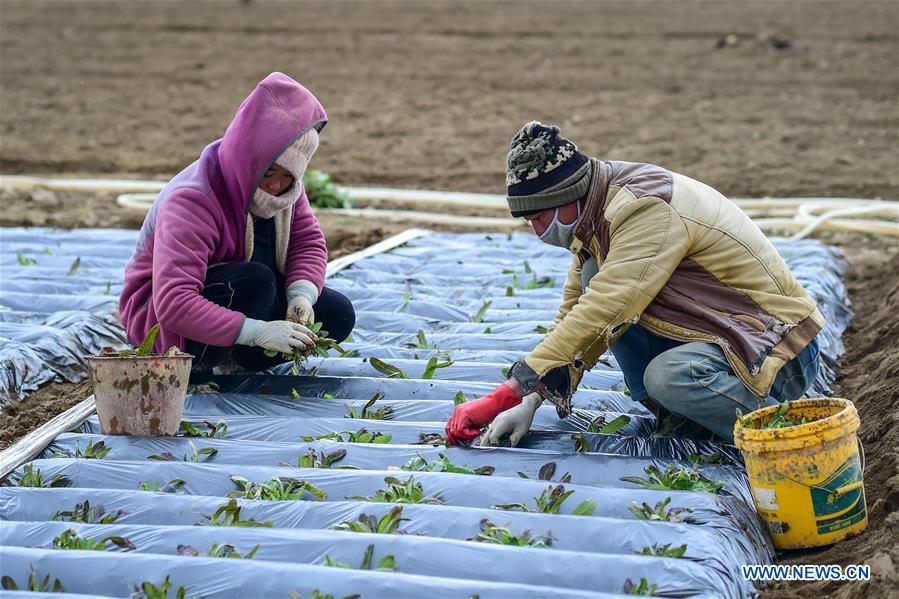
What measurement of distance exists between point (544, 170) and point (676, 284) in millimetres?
539

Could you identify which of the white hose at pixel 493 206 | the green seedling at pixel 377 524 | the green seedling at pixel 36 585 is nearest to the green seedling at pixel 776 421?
the green seedling at pixel 377 524

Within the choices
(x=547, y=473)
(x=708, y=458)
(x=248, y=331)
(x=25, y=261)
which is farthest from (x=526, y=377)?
(x=25, y=261)

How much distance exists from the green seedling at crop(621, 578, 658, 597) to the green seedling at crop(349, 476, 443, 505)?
0.64m

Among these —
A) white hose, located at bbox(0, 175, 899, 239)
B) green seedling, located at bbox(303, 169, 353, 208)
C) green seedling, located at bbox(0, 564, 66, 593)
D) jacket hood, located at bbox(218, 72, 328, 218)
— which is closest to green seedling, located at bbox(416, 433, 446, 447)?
jacket hood, located at bbox(218, 72, 328, 218)

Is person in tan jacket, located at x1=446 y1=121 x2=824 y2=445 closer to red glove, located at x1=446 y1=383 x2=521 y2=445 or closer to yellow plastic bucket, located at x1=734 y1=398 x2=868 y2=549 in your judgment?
red glove, located at x1=446 y1=383 x2=521 y2=445

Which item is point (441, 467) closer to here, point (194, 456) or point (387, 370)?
point (194, 456)

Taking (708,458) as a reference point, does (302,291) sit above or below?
above

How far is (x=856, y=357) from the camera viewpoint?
4.88m

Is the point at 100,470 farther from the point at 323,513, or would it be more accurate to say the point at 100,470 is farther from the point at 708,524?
the point at 708,524

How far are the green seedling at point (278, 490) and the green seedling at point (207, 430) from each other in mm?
474

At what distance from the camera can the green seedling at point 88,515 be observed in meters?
2.97

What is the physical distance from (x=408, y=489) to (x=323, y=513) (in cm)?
26

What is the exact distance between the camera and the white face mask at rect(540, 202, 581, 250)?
3.31 meters

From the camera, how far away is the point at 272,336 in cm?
368
